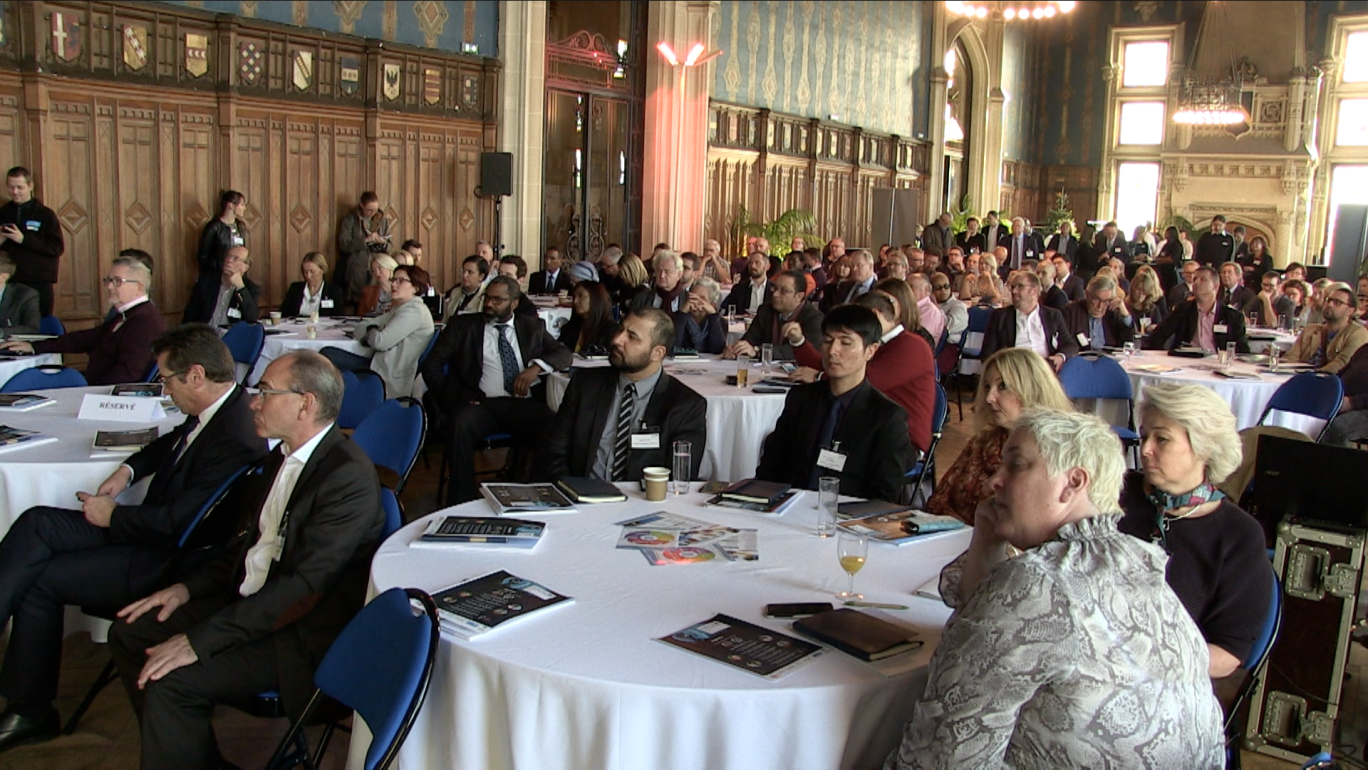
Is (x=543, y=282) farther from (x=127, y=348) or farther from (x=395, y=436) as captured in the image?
(x=395, y=436)

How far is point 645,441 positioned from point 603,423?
10.3 inches

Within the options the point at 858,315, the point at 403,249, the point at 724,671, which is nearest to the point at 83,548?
the point at 724,671

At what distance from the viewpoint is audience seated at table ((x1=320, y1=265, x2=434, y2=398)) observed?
270 inches

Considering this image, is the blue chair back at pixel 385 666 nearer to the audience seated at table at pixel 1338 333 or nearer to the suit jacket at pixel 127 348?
the suit jacket at pixel 127 348

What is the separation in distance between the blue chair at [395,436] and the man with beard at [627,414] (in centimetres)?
51

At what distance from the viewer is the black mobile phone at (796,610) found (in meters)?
2.47

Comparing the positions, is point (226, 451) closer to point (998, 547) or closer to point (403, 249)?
point (998, 547)

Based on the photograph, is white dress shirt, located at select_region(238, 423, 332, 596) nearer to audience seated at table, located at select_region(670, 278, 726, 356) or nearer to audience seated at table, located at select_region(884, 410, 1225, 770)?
audience seated at table, located at select_region(884, 410, 1225, 770)

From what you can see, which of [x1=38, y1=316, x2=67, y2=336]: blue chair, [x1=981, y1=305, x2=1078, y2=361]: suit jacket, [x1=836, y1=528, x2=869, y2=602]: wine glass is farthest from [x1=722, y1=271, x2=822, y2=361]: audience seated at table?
[x1=38, y1=316, x2=67, y2=336]: blue chair

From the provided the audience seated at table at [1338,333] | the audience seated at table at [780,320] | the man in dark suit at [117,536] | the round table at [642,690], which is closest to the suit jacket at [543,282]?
the audience seated at table at [780,320]

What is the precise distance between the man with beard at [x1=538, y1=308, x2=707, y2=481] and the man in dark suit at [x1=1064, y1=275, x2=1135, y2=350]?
16.1 ft

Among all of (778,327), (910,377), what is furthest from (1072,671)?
(778,327)

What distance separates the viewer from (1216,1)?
24.2 m

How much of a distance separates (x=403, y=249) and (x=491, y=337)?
15.3ft
